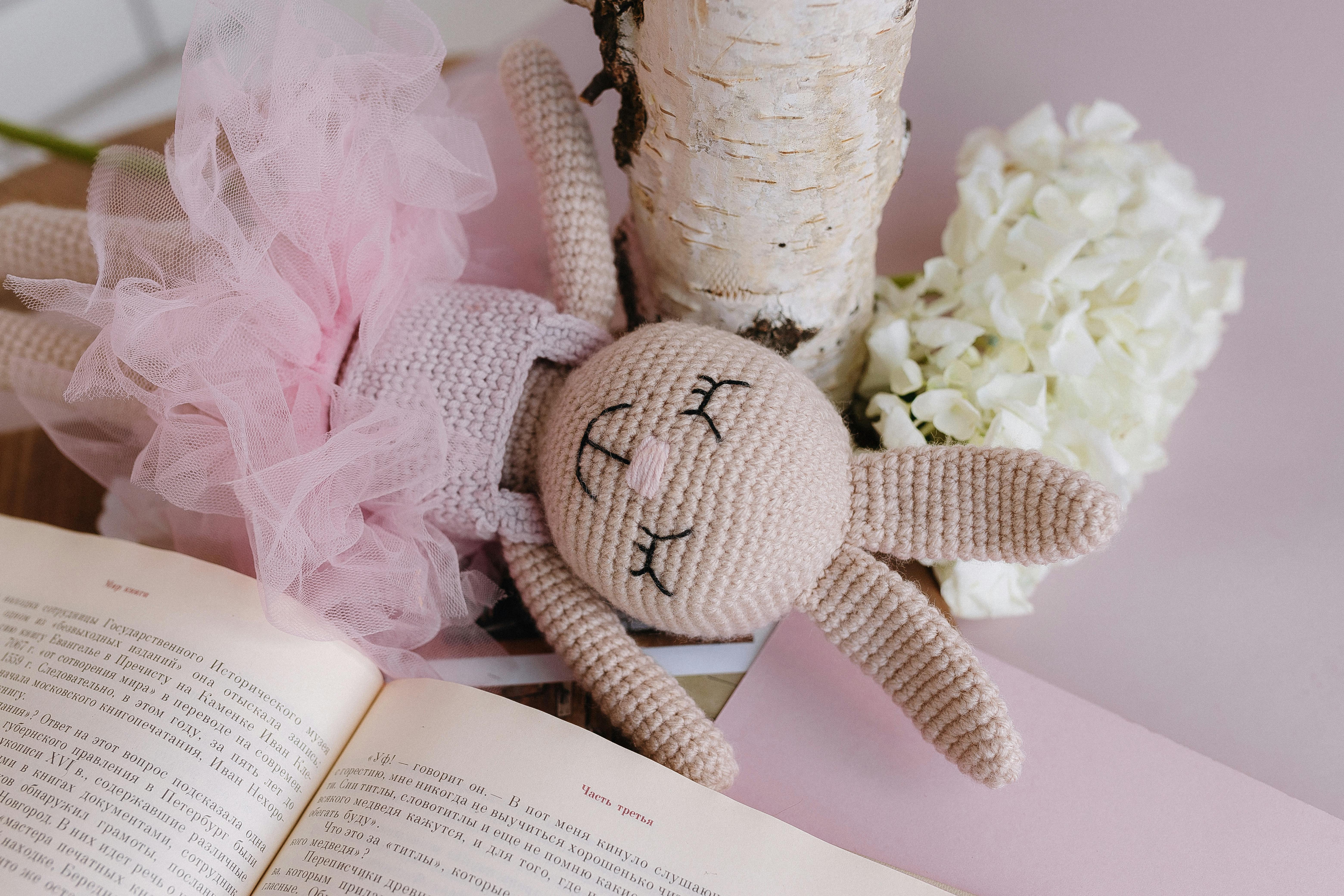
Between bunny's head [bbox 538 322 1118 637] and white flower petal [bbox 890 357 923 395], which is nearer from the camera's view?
bunny's head [bbox 538 322 1118 637]

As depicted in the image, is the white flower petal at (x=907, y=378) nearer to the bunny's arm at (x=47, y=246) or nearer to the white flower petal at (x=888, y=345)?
the white flower petal at (x=888, y=345)

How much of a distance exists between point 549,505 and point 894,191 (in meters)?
0.53

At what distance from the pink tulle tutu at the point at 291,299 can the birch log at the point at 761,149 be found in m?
0.13

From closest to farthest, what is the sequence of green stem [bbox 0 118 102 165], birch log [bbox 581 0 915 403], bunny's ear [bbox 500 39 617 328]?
birch log [bbox 581 0 915 403]
bunny's ear [bbox 500 39 617 328]
green stem [bbox 0 118 102 165]

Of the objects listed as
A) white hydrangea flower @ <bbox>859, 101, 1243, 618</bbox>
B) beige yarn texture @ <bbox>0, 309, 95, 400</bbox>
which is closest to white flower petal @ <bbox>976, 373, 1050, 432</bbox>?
white hydrangea flower @ <bbox>859, 101, 1243, 618</bbox>

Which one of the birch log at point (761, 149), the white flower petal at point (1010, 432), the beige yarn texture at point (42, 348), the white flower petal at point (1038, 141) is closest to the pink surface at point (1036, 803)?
the white flower petal at point (1010, 432)

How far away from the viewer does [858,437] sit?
2.45 feet

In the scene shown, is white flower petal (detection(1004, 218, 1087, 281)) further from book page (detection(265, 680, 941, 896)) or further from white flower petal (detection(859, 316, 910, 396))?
book page (detection(265, 680, 941, 896))

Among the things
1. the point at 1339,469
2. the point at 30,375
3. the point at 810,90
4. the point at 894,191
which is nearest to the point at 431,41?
the point at 810,90

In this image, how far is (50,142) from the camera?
768mm

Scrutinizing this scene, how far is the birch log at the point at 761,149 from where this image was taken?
46 cm

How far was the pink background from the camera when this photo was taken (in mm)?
648

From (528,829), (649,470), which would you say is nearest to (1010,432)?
(649,470)

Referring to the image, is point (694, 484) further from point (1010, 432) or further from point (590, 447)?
point (1010, 432)
